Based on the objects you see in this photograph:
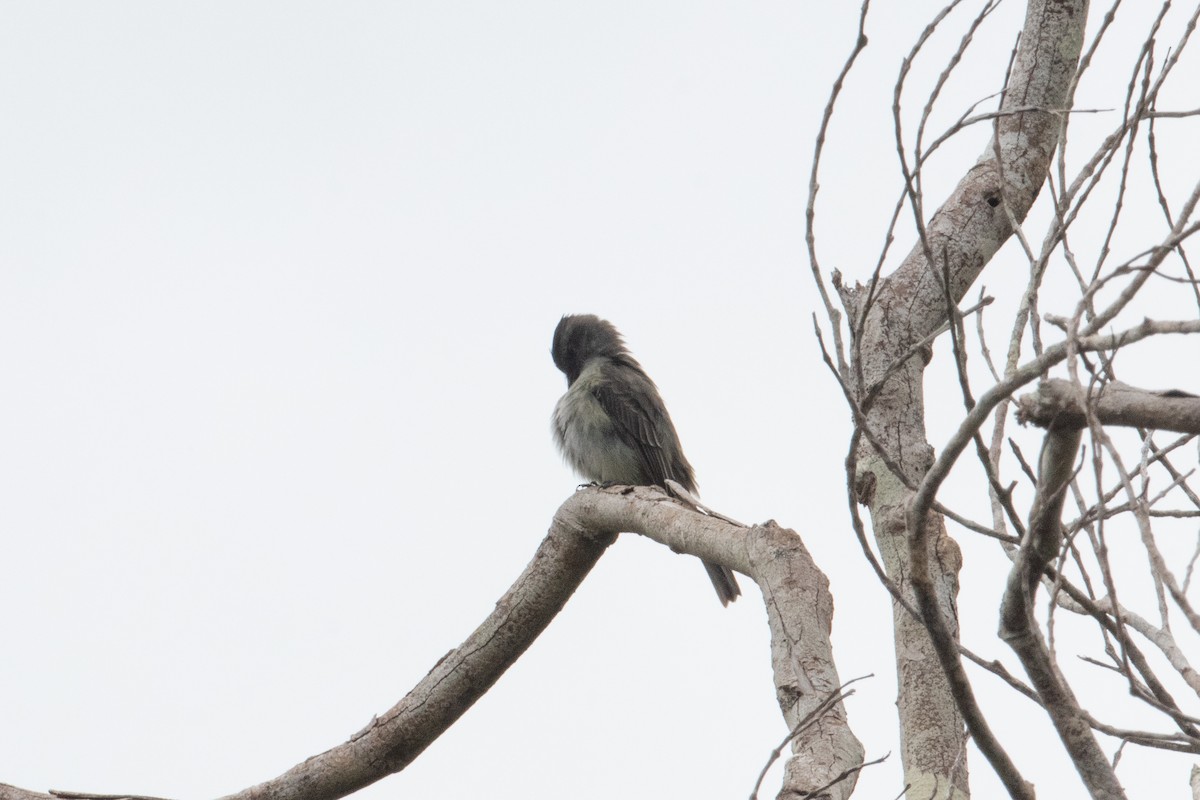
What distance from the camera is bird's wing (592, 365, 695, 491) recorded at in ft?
27.2

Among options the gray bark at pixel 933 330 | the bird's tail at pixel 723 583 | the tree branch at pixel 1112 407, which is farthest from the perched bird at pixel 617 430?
the tree branch at pixel 1112 407

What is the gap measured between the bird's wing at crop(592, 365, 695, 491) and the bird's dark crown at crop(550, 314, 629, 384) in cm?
38

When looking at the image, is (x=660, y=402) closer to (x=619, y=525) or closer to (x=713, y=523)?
(x=619, y=525)

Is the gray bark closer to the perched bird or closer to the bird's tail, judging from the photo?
the bird's tail

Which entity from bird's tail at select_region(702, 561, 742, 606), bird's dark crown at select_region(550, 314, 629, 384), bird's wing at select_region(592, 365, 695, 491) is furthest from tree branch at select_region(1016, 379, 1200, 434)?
bird's dark crown at select_region(550, 314, 629, 384)

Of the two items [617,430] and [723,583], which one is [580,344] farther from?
[723,583]

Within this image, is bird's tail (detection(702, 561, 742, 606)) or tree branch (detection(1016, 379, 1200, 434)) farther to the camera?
bird's tail (detection(702, 561, 742, 606))

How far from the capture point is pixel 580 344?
9055mm

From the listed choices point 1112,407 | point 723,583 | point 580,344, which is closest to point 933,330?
point 1112,407

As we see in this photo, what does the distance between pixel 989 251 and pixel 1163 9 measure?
4.98ft

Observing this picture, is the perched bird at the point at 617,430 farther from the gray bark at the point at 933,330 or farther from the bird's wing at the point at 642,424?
the gray bark at the point at 933,330

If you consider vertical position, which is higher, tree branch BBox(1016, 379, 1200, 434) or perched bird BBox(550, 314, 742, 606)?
perched bird BBox(550, 314, 742, 606)

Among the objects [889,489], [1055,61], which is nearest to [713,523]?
[889,489]

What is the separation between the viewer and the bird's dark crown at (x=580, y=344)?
9.02 m
